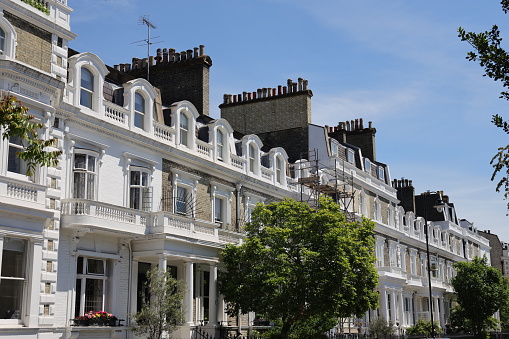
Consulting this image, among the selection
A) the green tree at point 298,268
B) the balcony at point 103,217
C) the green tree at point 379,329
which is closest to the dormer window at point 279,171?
the green tree at point 298,268

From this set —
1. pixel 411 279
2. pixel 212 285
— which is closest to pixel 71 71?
pixel 212 285

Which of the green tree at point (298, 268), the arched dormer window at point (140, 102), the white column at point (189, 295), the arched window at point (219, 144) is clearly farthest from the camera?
the arched window at point (219, 144)

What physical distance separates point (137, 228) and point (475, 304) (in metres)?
37.6

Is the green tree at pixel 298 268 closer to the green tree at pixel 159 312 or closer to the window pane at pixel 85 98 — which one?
the green tree at pixel 159 312

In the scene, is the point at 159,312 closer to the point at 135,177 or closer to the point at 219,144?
the point at 135,177

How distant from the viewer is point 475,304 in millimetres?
53125

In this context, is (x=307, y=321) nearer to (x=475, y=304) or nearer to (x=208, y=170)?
(x=208, y=170)

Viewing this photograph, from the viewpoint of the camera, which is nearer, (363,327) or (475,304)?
(363,327)

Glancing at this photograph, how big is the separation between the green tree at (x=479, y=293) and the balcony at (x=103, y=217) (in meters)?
36.8

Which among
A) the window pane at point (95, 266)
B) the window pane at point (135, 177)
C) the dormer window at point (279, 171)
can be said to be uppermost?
the dormer window at point (279, 171)

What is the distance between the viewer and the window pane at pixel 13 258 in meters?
19.1

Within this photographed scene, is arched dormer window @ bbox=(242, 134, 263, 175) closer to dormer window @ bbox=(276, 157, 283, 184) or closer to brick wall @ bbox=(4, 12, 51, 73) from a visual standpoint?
dormer window @ bbox=(276, 157, 283, 184)

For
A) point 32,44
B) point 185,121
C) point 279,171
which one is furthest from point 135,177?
point 279,171

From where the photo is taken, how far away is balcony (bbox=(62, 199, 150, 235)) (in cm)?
2167
